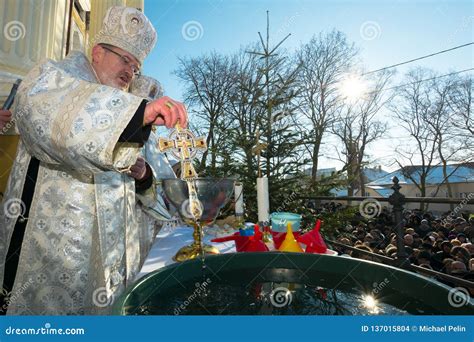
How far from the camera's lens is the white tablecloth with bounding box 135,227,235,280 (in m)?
1.39

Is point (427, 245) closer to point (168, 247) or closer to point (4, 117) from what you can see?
point (168, 247)

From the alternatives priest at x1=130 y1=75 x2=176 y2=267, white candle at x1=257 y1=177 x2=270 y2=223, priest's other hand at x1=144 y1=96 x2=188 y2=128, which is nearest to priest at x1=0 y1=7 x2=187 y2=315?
priest's other hand at x1=144 y1=96 x2=188 y2=128

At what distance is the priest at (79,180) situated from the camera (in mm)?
1062

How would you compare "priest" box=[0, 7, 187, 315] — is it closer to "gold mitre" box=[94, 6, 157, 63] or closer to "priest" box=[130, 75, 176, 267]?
"gold mitre" box=[94, 6, 157, 63]

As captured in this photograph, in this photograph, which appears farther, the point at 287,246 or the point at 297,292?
the point at 287,246

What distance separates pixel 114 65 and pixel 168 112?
3.47ft

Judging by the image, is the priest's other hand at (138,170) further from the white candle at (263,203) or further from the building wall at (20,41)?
the building wall at (20,41)

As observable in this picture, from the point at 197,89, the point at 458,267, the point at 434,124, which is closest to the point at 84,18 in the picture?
the point at 458,267

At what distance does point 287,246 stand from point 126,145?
3.05ft

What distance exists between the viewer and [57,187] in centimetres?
150

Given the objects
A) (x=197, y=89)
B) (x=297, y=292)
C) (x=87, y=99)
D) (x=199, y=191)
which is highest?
(x=197, y=89)

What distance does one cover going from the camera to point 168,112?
3.36 ft

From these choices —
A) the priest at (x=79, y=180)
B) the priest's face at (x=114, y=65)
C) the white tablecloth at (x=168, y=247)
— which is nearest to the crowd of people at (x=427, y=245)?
the white tablecloth at (x=168, y=247)

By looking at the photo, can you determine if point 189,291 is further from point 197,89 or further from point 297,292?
point 197,89
